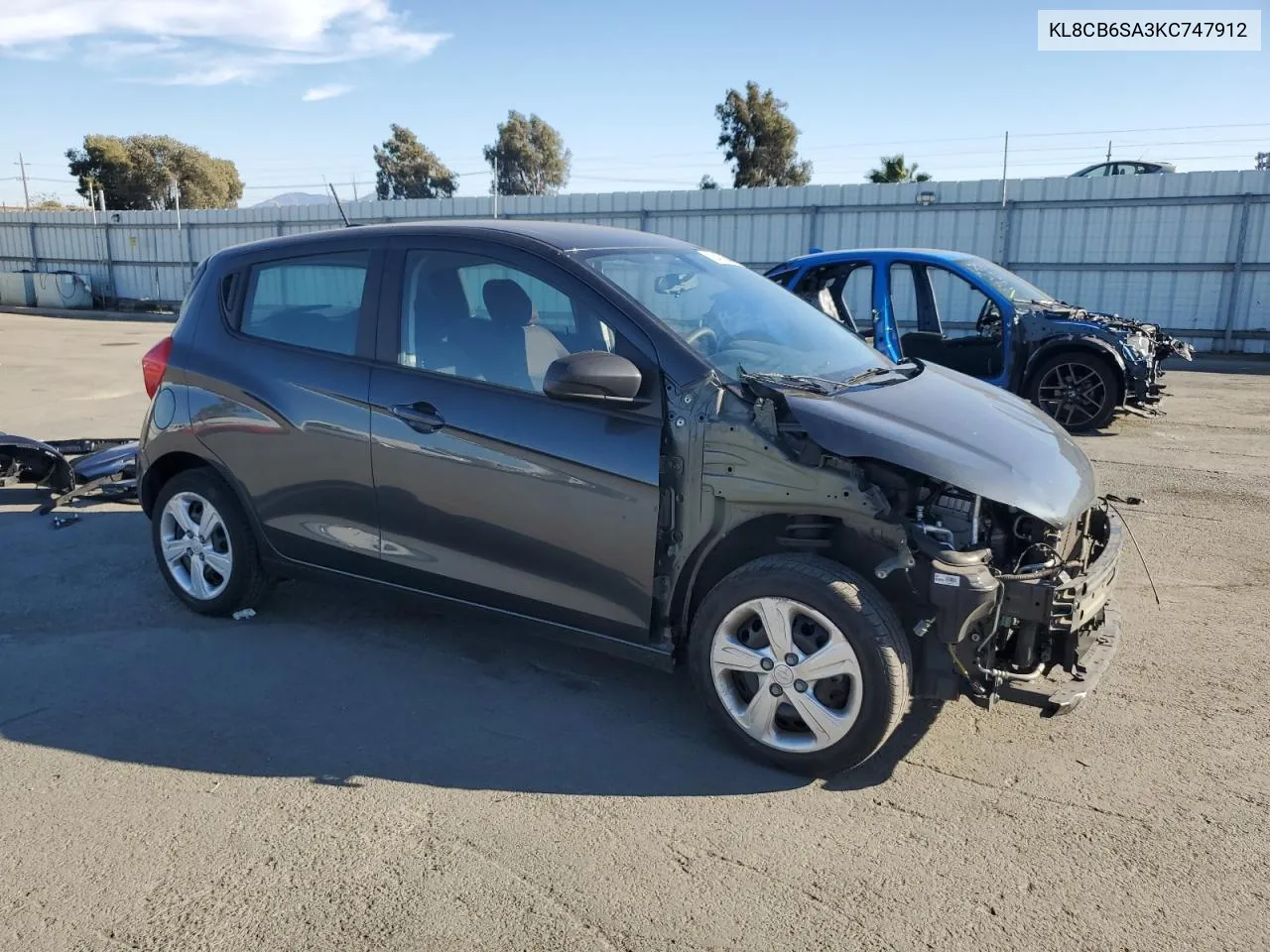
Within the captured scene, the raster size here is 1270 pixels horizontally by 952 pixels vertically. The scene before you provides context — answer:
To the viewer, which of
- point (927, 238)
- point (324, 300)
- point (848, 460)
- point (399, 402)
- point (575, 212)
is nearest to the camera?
point (848, 460)

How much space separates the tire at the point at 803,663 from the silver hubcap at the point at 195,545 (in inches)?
101

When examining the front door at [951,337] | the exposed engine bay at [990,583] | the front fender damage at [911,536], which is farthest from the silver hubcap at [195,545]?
the front door at [951,337]

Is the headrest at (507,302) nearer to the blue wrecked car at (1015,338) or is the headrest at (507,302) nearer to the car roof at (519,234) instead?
the car roof at (519,234)

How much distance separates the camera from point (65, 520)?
6.58 meters

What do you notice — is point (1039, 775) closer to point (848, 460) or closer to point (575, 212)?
point (848, 460)

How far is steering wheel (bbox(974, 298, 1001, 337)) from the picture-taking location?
9859mm

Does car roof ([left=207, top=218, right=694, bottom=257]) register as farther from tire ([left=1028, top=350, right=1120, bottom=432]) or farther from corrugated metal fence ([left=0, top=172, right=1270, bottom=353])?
corrugated metal fence ([left=0, top=172, right=1270, bottom=353])

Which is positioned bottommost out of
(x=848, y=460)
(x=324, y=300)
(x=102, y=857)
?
(x=102, y=857)

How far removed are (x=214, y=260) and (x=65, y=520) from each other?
8.99 feet

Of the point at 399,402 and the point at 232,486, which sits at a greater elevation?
the point at 399,402

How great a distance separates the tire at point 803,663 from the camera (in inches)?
126

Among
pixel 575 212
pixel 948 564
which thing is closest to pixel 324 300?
pixel 948 564

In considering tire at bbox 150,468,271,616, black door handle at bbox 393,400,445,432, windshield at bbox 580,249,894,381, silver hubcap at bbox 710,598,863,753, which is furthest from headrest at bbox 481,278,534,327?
tire at bbox 150,468,271,616

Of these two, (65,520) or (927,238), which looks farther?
(927,238)
